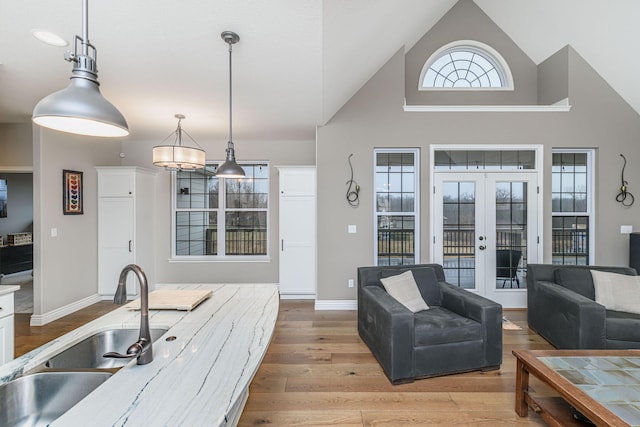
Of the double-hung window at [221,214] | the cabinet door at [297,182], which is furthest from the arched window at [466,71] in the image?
the double-hung window at [221,214]

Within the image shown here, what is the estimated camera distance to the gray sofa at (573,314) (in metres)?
2.52

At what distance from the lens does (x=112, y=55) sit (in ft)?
7.88

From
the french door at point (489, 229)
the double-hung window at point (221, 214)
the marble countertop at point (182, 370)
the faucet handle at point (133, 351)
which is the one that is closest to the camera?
the marble countertop at point (182, 370)

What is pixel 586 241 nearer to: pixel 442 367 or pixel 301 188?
pixel 442 367

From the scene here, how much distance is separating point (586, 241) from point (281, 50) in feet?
15.5

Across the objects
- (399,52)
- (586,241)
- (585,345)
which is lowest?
(585,345)

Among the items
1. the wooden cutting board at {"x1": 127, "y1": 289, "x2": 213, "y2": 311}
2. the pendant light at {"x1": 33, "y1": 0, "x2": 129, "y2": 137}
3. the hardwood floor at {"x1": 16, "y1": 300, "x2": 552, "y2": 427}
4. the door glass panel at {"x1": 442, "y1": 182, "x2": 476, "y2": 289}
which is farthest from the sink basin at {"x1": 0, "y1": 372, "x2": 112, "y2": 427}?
the door glass panel at {"x1": 442, "y1": 182, "x2": 476, "y2": 289}

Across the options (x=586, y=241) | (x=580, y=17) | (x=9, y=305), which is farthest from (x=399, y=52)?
(x=9, y=305)

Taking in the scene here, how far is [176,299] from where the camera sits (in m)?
2.01

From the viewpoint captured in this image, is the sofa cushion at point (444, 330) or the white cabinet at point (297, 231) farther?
the white cabinet at point (297, 231)

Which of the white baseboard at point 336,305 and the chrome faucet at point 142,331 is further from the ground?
the chrome faucet at point 142,331

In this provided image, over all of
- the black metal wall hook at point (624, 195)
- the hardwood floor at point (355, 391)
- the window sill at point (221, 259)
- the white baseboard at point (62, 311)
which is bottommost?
the hardwood floor at point (355, 391)

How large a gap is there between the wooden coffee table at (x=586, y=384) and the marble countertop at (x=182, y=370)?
1.70 meters

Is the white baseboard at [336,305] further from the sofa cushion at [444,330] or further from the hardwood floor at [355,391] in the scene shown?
the sofa cushion at [444,330]
